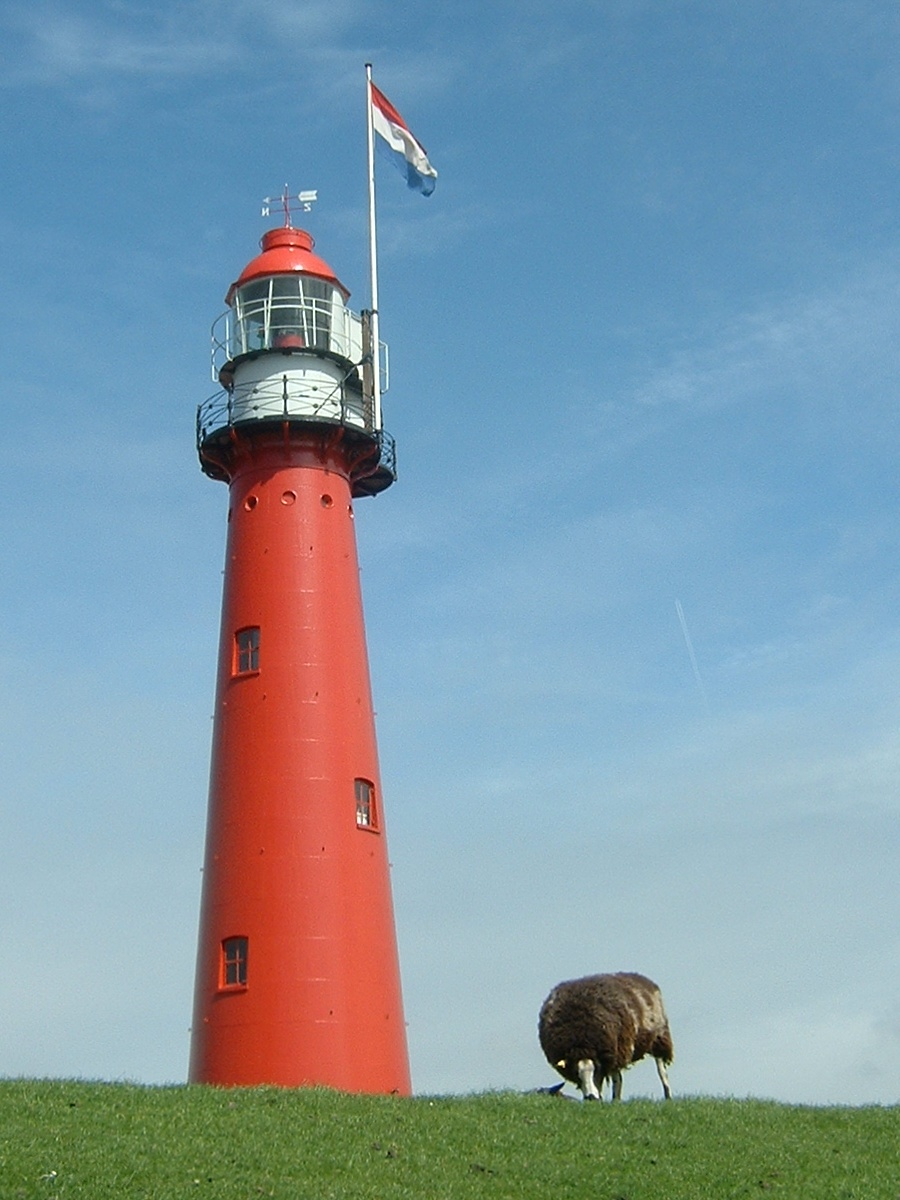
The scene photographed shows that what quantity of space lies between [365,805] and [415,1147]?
10.1 meters

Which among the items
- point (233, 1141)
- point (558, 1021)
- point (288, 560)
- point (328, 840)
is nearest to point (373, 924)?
point (328, 840)

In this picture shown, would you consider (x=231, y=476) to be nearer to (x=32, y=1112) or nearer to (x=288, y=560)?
(x=288, y=560)

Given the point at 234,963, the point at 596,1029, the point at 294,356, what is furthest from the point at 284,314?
the point at 596,1029

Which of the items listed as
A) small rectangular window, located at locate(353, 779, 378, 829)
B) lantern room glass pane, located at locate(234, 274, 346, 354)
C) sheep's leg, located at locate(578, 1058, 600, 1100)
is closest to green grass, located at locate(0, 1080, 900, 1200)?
sheep's leg, located at locate(578, 1058, 600, 1100)

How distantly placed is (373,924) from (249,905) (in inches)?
96.2

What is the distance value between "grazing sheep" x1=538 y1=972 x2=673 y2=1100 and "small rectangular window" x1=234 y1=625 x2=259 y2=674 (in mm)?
8840

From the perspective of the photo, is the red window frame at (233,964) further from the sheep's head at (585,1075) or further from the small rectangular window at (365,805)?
the sheep's head at (585,1075)

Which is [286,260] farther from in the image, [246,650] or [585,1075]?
[585,1075]

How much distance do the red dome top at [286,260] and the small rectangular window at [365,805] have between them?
34.6 ft

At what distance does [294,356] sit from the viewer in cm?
3325

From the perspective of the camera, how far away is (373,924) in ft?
100.0

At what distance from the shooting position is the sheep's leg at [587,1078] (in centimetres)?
2644

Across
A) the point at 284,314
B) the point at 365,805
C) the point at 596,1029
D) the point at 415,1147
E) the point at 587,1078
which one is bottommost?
the point at 415,1147

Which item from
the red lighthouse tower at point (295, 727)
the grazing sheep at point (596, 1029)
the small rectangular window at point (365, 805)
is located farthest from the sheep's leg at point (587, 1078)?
the small rectangular window at point (365, 805)
